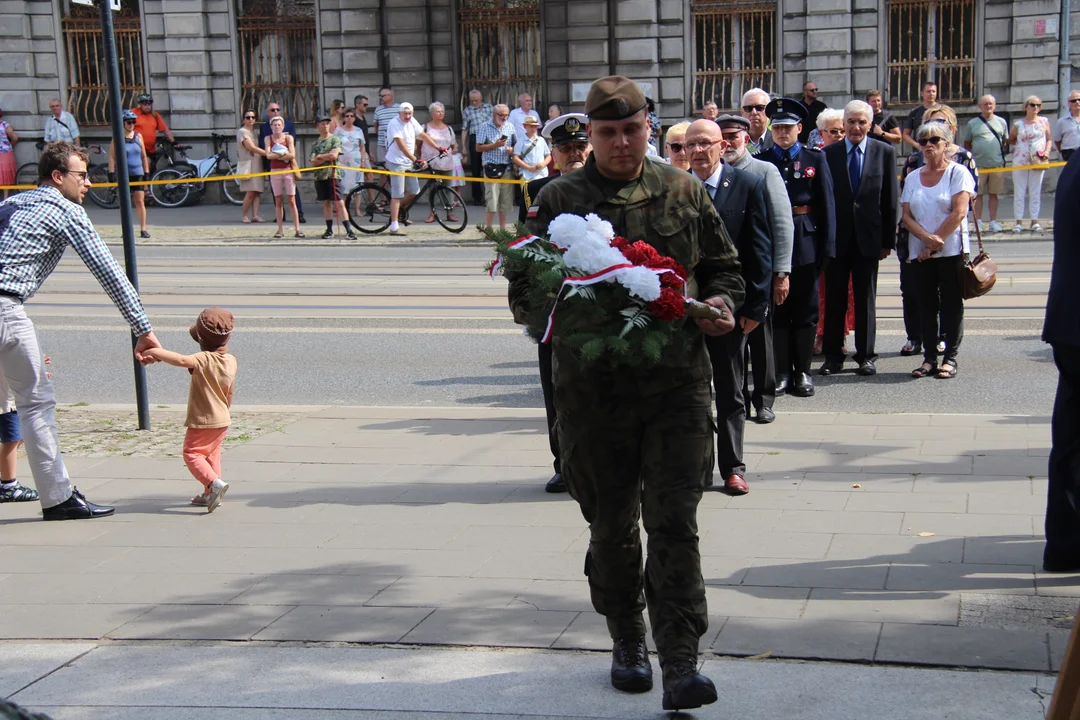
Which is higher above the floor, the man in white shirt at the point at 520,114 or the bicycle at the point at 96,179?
the man in white shirt at the point at 520,114

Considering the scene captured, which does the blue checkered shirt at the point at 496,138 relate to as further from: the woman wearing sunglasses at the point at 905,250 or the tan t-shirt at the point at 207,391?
the tan t-shirt at the point at 207,391

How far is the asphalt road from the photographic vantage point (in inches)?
388

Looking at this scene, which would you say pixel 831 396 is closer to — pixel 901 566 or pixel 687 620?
pixel 901 566

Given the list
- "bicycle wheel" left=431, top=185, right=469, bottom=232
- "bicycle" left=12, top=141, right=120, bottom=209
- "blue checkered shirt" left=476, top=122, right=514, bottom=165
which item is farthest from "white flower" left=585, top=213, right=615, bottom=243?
"bicycle" left=12, top=141, right=120, bottom=209

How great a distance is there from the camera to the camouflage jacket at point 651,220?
4230mm

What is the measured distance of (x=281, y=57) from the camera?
29.4 meters

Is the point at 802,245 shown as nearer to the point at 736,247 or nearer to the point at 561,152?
the point at 736,247

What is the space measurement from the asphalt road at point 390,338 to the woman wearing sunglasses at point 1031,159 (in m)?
1.69

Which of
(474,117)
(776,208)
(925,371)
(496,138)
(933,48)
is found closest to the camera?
(776,208)

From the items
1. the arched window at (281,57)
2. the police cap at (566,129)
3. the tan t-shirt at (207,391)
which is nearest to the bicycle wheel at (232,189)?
the arched window at (281,57)

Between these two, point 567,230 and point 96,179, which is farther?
point 96,179

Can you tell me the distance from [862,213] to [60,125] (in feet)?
71.8

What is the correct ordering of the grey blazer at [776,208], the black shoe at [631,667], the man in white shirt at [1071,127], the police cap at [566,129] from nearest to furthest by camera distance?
the black shoe at [631,667]
the police cap at [566,129]
the grey blazer at [776,208]
the man in white shirt at [1071,127]

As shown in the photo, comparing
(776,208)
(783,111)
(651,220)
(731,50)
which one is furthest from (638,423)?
(731,50)
